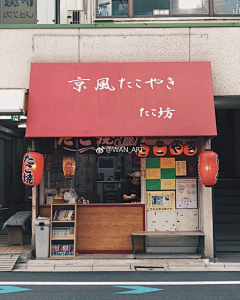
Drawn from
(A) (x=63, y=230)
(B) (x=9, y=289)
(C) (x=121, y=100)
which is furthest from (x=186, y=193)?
(B) (x=9, y=289)

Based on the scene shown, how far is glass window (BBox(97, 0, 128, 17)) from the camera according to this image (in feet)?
34.4

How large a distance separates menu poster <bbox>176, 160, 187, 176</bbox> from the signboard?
7.13m

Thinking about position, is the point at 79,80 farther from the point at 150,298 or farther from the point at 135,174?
the point at 150,298

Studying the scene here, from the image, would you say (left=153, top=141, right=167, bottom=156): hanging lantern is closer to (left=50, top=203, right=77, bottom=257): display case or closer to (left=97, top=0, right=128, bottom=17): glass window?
(left=50, top=203, right=77, bottom=257): display case

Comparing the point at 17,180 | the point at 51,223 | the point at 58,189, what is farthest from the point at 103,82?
the point at 17,180

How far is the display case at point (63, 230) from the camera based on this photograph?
30.1ft

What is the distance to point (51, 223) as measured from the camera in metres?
9.28

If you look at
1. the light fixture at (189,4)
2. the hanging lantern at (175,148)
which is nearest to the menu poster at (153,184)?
the hanging lantern at (175,148)

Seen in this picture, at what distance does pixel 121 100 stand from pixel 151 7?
3987 mm

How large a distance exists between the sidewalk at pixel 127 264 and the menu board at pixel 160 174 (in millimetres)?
2191

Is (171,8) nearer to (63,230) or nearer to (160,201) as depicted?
(160,201)

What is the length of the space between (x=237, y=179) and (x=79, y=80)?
28.8 ft


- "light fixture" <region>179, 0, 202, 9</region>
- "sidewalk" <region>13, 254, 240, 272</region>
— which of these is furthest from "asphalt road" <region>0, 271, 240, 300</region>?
"light fixture" <region>179, 0, 202, 9</region>

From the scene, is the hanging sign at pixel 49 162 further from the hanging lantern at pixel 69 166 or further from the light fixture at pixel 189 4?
the light fixture at pixel 189 4
